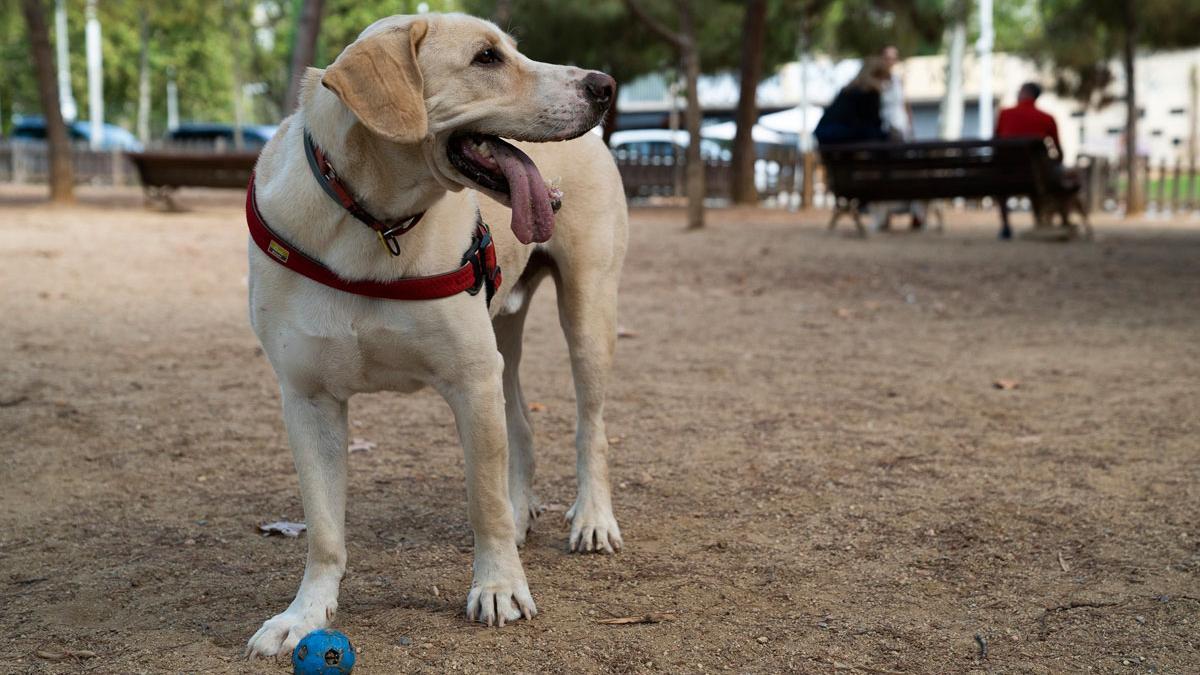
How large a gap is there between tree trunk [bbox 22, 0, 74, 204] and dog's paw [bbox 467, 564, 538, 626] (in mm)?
20251

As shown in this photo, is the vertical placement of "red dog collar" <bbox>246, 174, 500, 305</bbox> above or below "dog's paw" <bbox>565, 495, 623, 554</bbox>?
above

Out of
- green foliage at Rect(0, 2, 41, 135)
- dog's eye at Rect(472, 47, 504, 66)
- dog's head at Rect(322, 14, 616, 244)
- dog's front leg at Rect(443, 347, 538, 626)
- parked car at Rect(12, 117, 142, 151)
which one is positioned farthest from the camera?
green foliage at Rect(0, 2, 41, 135)

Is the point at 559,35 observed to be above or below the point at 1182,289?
above

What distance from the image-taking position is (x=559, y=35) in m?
27.6

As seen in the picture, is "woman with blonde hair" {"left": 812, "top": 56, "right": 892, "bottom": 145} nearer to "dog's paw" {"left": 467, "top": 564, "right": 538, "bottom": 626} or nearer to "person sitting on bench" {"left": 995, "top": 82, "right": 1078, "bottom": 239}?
"person sitting on bench" {"left": 995, "top": 82, "right": 1078, "bottom": 239}

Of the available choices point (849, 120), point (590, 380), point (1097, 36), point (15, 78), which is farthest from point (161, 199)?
point (15, 78)

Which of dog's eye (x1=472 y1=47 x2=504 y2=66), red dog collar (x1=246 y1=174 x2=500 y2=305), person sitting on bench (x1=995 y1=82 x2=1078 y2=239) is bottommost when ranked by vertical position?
red dog collar (x1=246 y1=174 x2=500 y2=305)

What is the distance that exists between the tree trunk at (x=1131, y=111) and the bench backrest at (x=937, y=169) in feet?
26.1

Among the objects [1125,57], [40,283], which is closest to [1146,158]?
[1125,57]

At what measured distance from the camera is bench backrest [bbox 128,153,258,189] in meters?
20.0

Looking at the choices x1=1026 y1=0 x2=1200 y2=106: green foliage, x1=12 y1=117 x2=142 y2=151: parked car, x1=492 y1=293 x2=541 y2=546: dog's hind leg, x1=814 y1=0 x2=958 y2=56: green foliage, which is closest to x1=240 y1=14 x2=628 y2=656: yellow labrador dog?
x1=492 y1=293 x2=541 y2=546: dog's hind leg

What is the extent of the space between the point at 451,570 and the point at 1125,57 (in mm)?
21950

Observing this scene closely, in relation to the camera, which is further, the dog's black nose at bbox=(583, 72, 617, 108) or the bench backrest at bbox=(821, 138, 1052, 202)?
the bench backrest at bbox=(821, 138, 1052, 202)

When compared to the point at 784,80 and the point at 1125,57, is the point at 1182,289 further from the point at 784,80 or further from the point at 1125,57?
the point at 784,80
